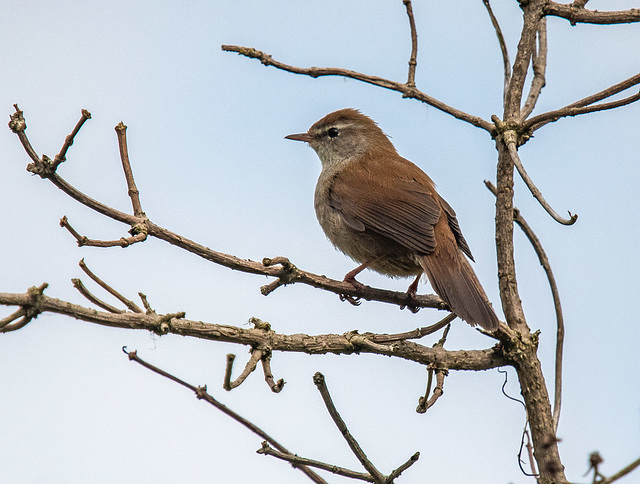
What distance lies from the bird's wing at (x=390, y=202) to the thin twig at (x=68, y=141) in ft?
9.63

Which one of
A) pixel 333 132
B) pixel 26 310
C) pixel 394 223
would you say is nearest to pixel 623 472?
pixel 26 310

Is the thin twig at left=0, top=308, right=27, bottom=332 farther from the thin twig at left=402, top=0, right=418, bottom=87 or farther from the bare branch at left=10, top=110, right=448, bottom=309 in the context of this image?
the thin twig at left=402, top=0, right=418, bottom=87

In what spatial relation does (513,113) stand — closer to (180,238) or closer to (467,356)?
(467,356)

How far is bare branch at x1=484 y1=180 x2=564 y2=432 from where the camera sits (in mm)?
3812

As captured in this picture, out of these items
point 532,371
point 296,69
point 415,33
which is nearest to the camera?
point 532,371

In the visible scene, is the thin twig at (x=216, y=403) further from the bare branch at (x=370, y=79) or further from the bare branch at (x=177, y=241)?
the bare branch at (x=370, y=79)

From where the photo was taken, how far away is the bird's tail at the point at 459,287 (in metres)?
4.21

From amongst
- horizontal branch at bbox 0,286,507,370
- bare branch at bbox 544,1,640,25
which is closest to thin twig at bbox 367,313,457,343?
horizontal branch at bbox 0,286,507,370

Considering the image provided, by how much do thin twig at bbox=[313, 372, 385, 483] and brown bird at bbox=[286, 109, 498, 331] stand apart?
1553mm

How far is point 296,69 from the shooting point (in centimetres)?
408

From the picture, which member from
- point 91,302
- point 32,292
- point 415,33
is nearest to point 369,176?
point 415,33

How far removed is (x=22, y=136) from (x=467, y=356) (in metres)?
2.29

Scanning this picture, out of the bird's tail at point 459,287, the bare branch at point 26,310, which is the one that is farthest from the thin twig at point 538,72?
the bare branch at point 26,310

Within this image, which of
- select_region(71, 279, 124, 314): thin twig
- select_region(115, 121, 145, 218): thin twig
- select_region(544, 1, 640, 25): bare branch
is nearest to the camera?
select_region(71, 279, 124, 314): thin twig
